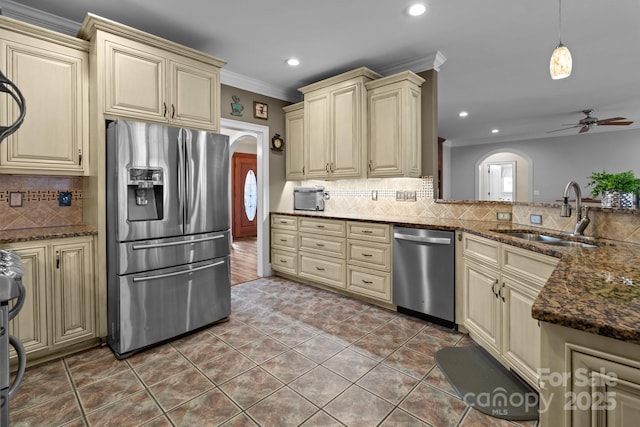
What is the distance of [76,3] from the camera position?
2.42 metres

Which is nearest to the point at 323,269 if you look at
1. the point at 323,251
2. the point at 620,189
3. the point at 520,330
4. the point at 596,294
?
the point at 323,251

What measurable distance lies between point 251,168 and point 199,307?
20.0ft

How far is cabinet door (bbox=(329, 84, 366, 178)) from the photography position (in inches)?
142

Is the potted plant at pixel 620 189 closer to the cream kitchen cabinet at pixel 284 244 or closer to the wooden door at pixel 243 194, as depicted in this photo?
the cream kitchen cabinet at pixel 284 244

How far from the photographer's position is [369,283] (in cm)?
331

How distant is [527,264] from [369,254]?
5.32ft

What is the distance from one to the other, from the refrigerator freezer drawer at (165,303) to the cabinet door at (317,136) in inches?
68.9

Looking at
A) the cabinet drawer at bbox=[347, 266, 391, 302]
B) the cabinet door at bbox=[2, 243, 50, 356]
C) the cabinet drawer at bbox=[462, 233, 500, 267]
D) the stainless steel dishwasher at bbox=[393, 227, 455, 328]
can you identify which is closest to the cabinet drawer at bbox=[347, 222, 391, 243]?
the stainless steel dishwasher at bbox=[393, 227, 455, 328]

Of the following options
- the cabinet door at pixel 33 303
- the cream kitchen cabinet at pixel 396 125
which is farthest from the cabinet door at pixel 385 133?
the cabinet door at pixel 33 303

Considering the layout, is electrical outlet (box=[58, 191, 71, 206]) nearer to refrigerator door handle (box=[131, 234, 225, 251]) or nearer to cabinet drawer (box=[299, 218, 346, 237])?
refrigerator door handle (box=[131, 234, 225, 251])

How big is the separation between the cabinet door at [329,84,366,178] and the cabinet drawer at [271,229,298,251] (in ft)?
3.04

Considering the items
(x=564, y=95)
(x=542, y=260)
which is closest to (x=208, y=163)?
(x=542, y=260)

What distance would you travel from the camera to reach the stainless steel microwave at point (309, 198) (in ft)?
14.1

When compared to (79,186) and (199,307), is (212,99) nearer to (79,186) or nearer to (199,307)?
(79,186)
